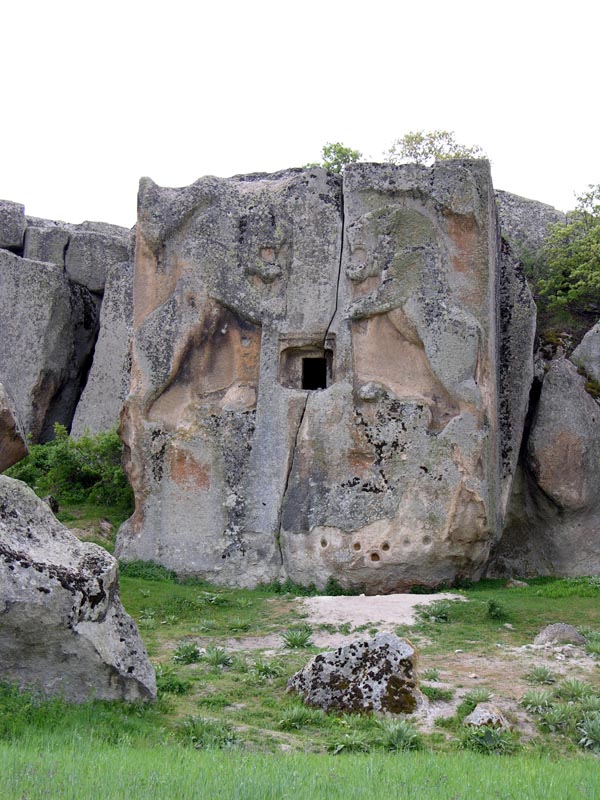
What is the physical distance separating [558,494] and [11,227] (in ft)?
43.7

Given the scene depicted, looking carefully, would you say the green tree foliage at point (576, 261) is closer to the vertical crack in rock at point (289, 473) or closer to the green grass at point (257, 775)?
the vertical crack in rock at point (289, 473)

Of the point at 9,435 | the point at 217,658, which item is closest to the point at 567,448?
the point at 217,658

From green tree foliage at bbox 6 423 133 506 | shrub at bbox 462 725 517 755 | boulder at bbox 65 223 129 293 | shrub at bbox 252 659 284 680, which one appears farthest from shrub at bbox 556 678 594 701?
boulder at bbox 65 223 129 293

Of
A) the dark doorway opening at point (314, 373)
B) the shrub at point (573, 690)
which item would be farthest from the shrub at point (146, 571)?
the shrub at point (573, 690)

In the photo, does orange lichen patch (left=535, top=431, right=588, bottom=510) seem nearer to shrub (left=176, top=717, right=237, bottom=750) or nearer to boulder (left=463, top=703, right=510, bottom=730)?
boulder (left=463, top=703, right=510, bottom=730)

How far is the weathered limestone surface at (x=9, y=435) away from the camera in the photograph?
10531 millimetres

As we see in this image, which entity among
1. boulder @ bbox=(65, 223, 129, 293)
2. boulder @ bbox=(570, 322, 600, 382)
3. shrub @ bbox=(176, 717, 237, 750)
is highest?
boulder @ bbox=(65, 223, 129, 293)

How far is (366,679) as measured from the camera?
909 centimetres

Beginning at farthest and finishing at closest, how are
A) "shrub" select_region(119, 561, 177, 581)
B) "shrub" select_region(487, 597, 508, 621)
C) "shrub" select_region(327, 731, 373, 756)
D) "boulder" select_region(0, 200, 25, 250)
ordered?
"boulder" select_region(0, 200, 25, 250)
"shrub" select_region(119, 561, 177, 581)
"shrub" select_region(487, 597, 508, 621)
"shrub" select_region(327, 731, 373, 756)

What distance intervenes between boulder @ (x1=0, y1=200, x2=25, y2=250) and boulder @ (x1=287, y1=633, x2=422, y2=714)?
16.7 meters

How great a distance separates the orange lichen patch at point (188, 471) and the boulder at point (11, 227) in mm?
9225

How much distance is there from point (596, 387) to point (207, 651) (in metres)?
10.1

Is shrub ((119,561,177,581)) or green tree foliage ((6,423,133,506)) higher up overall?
green tree foliage ((6,423,133,506))

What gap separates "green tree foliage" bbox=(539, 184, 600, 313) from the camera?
22.4 metres
